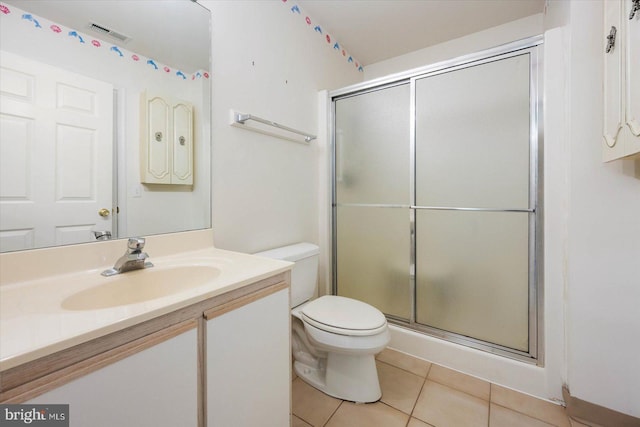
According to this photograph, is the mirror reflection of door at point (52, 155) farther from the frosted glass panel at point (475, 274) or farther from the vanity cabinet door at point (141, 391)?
the frosted glass panel at point (475, 274)

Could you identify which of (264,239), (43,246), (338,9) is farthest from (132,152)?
(338,9)

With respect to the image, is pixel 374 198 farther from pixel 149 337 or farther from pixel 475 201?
pixel 149 337

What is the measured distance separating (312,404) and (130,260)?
112 cm

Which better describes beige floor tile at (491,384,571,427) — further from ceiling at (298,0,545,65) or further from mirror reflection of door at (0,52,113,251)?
ceiling at (298,0,545,65)

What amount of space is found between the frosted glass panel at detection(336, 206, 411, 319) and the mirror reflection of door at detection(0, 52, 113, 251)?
148 cm

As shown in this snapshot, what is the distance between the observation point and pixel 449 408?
1340 millimetres

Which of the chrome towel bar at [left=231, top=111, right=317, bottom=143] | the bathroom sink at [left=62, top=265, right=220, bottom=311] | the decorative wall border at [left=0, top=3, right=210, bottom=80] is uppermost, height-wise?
the decorative wall border at [left=0, top=3, right=210, bottom=80]

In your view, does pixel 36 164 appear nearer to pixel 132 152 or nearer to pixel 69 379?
pixel 132 152

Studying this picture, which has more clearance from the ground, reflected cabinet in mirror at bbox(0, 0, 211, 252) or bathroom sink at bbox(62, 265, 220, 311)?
reflected cabinet in mirror at bbox(0, 0, 211, 252)

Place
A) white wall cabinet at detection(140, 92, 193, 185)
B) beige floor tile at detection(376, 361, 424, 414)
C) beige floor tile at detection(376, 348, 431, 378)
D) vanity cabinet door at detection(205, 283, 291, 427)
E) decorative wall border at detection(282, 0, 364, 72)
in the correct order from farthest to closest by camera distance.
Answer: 1. decorative wall border at detection(282, 0, 364, 72)
2. beige floor tile at detection(376, 348, 431, 378)
3. beige floor tile at detection(376, 361, 424, 414)
4. white wall cabinet at detection(140, 92, 193, 185)
5. vanity cabinet door at detection(205, 283, 291, 427)

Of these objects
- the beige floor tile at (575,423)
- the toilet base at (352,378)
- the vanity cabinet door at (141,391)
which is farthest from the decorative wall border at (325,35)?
the beige floor tile at (575,423)

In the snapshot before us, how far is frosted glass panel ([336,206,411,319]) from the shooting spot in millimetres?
1864

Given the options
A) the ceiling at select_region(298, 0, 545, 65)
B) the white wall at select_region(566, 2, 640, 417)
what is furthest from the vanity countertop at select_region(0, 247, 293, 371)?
the ceiling at select_region(298, 0, 545, 65)

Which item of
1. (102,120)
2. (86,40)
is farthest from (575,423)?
(86,40)
